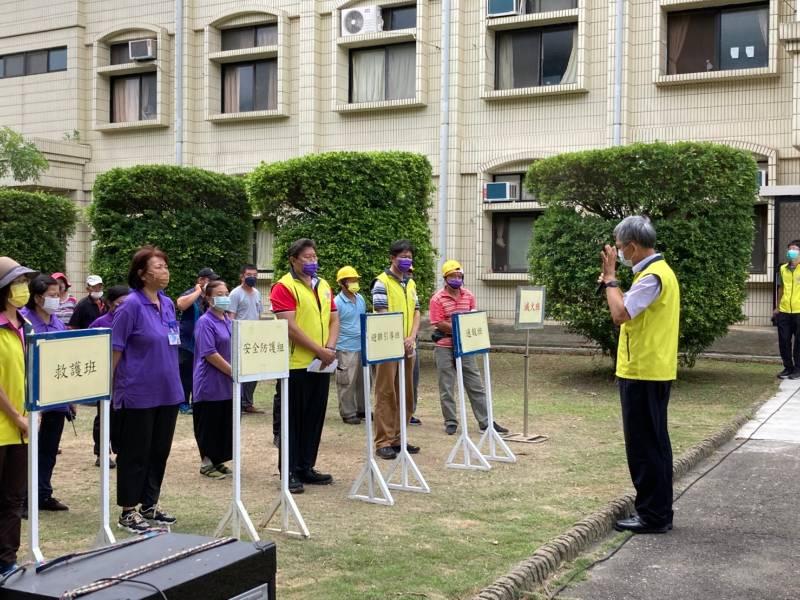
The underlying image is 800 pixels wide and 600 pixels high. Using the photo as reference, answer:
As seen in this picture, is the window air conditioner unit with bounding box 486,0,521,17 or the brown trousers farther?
the window air conditioner unit with bounding box 486,0,521,17

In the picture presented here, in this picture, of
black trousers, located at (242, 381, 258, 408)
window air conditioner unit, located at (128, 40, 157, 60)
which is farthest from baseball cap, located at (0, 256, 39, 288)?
window air conditioner unit, located at (128, 40, 157, 60)

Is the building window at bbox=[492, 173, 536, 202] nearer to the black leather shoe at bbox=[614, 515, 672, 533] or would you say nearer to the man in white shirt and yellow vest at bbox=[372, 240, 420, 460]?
the man in white shirt and yellow vest at bbox=[372, 240, 420, 460]

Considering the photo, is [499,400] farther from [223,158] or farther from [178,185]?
[223,158]

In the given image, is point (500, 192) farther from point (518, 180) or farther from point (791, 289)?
point (791, 289)

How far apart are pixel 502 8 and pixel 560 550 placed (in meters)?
17.4

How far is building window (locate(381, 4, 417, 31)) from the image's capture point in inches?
892

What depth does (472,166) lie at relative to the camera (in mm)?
21953

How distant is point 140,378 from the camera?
20.9ft

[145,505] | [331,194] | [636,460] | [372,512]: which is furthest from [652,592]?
[331,194]

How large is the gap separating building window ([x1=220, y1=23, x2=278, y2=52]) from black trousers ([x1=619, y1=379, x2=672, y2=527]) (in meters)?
19.5

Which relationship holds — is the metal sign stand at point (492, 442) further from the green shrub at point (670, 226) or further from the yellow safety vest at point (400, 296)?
the green shrub at point (670, 226)

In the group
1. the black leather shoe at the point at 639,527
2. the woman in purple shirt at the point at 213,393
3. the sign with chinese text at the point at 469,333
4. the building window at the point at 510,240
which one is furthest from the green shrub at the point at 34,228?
the black leather shoe at the point at 639,527

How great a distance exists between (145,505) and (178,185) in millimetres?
11238

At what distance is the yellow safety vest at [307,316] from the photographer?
296 inches
